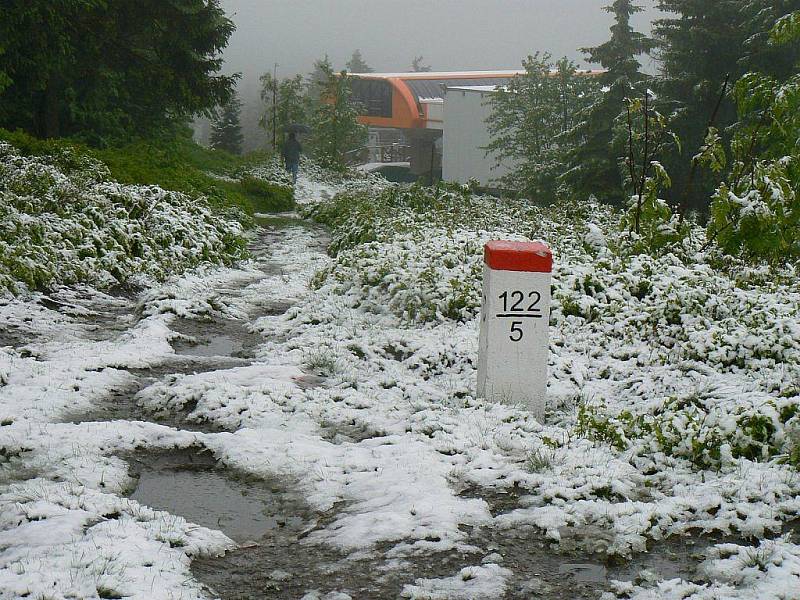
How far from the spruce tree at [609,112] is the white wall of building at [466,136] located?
2807 cm

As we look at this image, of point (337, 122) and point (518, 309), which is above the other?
point (337, 122)

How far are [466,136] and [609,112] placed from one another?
32717 mm

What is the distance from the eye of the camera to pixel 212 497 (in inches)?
170

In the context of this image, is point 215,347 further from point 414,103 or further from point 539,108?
point 414,103

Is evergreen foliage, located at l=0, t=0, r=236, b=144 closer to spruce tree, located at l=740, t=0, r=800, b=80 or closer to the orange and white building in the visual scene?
spruce tree, located at l=740, t=0, r=800, b=80

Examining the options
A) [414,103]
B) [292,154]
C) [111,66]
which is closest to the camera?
[111,66]

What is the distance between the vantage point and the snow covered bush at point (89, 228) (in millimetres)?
9508

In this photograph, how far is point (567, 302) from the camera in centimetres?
823

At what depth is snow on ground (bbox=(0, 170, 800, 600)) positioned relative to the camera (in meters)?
3.52

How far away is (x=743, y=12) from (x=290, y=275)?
59.3 feet

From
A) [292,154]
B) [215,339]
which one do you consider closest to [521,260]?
[215,339]

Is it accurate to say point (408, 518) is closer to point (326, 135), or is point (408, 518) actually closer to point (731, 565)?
point (731, 565)

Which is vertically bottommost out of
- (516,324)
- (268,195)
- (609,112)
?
(516,324)

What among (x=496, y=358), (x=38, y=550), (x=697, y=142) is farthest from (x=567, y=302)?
(x=697, y=142)
